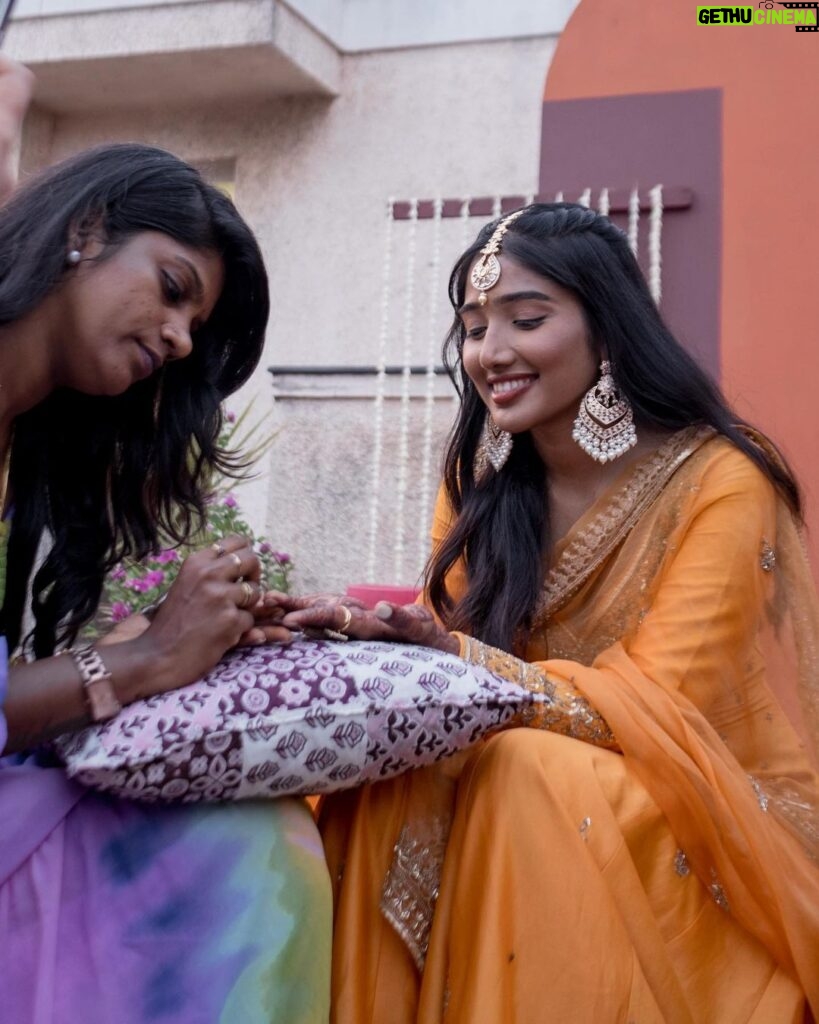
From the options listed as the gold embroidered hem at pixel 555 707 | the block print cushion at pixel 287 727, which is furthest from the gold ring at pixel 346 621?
the gold embroidered hem at pixel 555 707

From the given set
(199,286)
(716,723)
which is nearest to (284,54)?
(199,286)

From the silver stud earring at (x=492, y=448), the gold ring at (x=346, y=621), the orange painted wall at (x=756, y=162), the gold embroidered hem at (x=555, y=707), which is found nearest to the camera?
the gold ring at (x=346, y=621)

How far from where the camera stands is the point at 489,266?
7.87 ft

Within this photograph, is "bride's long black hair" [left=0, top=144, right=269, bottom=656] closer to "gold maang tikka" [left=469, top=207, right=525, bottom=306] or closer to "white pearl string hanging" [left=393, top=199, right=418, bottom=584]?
"gold maang tikka" [left=469, top=207, right=525, bottom=306]

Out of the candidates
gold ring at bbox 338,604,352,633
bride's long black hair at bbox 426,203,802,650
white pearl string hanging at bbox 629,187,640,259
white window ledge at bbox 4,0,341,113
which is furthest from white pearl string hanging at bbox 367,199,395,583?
gold ring at bbox 338,604,352,633

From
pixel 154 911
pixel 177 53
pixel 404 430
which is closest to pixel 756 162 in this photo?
pixel 404 430

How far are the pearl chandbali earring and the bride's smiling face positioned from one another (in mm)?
30

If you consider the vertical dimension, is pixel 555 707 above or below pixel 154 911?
above

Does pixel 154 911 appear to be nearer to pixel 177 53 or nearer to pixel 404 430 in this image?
pixel 404 430

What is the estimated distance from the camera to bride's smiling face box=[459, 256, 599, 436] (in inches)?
92.5

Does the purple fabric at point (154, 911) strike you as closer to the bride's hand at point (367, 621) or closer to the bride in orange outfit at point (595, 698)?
the bride in orange outfit at point (595, 698)

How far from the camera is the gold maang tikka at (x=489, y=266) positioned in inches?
93.8

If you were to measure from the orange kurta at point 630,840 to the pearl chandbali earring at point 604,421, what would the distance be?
0.92 feet

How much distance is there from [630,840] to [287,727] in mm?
599
